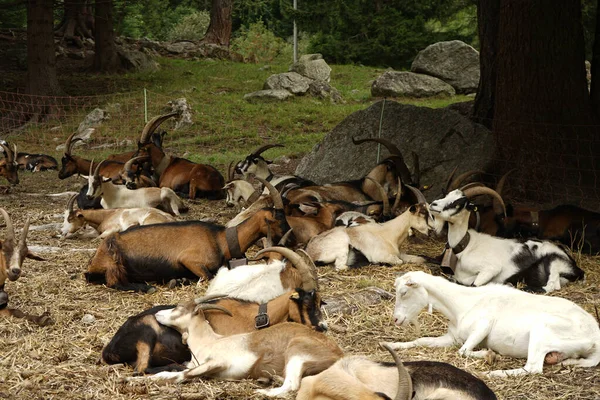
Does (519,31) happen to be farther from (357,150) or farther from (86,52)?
(86,52)

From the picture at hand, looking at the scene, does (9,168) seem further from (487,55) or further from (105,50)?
(105,50)

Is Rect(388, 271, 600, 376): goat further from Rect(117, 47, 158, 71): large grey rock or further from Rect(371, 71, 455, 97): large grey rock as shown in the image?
Rect(117, 47, 158, 71): large grey rock

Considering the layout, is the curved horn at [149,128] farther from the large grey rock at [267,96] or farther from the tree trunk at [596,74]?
the large grey rock at [267,96]

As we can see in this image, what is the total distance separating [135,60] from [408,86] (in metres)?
8.33

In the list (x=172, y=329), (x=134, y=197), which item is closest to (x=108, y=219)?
(x=134, y=197)

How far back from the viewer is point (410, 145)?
11.2m

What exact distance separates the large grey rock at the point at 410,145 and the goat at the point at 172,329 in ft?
16.6

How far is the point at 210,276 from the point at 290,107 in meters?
12.9

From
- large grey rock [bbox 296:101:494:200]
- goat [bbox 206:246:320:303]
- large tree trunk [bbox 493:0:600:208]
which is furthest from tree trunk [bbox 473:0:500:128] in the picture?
goat [bbox 206:246:320:303]

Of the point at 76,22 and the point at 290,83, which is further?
the point at 76,22

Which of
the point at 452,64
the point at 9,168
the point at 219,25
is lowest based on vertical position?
the point at 9,168

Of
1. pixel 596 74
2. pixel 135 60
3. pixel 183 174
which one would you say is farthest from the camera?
pixel 135 60

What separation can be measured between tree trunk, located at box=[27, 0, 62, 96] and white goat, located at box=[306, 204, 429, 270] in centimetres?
1321

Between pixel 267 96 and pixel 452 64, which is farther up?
pixel 452 64
